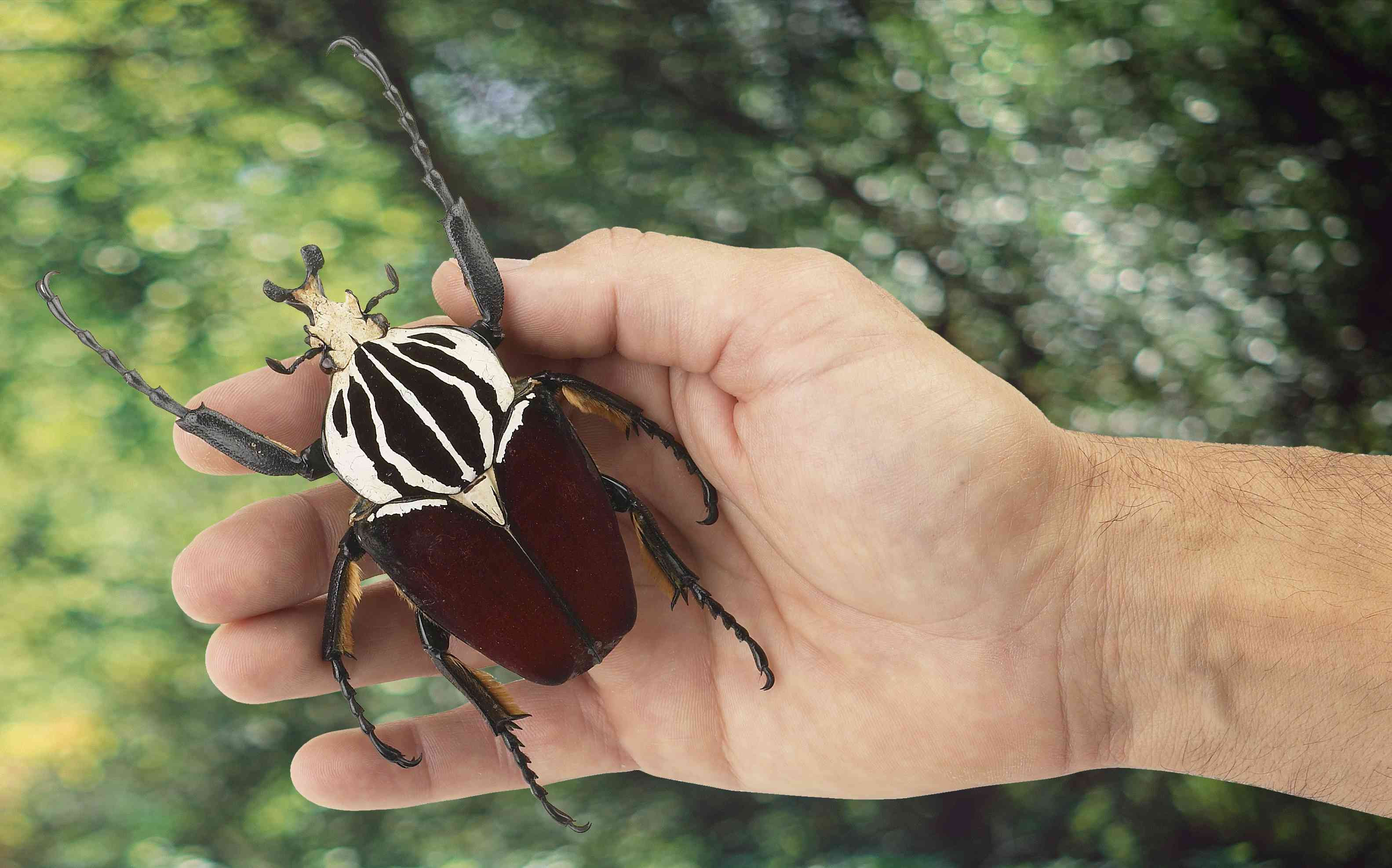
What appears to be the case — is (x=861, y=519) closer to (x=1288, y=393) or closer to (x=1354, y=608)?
(x=1354, y=608)

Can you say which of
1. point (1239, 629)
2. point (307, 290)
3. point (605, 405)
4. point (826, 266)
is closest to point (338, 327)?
A: point (307, 290)

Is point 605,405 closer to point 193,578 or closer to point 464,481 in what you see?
point 464,481

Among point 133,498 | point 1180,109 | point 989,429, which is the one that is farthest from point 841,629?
point 1180,109

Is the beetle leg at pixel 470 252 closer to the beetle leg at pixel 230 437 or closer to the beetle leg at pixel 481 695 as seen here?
the beetle leg at pixel 230 437

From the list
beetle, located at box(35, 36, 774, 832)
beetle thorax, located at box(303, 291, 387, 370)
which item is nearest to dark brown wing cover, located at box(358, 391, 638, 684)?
beetle, located at box(35, 36, 774, 832)

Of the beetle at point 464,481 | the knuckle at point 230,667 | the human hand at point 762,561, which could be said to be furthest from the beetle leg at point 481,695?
the knuckle at point 230,667

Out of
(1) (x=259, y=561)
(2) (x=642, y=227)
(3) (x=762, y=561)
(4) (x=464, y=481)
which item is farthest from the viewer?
(2) (x=642, y=227)
